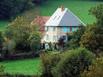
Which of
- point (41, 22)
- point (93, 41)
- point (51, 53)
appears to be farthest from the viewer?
point (41, 22)

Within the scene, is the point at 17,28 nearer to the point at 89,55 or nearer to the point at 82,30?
the point at 82,30

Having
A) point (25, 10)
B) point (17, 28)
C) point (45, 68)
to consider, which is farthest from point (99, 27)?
point (25, 10)

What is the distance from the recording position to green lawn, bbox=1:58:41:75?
69806 millimetres

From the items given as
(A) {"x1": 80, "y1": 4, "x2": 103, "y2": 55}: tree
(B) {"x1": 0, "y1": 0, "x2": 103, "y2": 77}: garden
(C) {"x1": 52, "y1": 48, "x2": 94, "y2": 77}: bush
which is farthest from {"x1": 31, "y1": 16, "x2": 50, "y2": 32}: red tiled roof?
(C) {"x1": 52, "y1": 48, "x2": 94, "y2": 77}: bush

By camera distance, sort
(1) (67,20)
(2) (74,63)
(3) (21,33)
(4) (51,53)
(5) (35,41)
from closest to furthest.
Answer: (2) (74,63) < (4) (51,53) < (5) (35,41) < (3) (21,33) < (1) (67,20)

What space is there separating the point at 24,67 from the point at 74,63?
40.5ft

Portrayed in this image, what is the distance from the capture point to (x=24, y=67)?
7394cm

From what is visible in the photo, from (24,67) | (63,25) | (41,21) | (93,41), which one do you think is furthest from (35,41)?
(93,41)

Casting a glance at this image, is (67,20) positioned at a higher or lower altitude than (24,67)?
higher

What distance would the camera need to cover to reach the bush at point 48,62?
6681cm

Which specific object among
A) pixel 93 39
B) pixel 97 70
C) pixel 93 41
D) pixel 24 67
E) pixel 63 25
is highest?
pixel 63 25

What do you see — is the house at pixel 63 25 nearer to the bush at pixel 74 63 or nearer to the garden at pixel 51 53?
the garden at pixel 51 53

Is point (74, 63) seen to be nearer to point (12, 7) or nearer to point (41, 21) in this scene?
point (41, 21)

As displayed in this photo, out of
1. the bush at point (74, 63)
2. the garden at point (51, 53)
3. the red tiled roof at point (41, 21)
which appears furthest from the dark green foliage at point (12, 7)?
the bush at point (74, 63)
